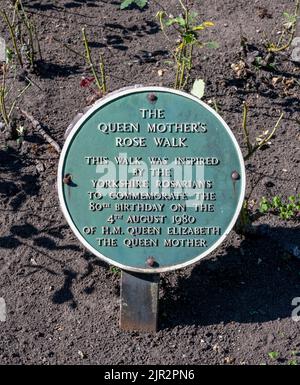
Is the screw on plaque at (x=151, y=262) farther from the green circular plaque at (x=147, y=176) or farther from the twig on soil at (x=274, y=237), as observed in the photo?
the twig on soil at (x=274, y=237)

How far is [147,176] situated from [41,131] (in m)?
1.06

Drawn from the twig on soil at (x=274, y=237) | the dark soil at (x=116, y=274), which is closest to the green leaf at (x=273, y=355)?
the dark soil at (x=116, y=274)

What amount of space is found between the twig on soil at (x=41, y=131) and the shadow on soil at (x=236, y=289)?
1.01 meters

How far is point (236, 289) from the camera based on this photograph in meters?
4.52

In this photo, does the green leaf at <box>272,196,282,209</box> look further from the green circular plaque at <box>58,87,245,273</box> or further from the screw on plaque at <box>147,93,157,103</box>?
the screw on plaque at <box>147,93,157,103</box>

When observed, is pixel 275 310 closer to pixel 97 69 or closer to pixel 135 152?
pixel 135 152

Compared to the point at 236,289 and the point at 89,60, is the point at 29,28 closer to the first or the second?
the point at 89,60

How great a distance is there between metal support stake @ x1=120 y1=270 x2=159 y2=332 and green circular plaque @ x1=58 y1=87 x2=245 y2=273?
3.8 inches

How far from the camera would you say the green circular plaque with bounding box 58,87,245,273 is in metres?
4.19

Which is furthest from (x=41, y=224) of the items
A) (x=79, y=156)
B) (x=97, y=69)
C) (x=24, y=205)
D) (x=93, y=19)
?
(x=93, y=19)

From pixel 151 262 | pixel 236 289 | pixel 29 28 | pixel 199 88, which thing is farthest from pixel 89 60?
pixel 236 289

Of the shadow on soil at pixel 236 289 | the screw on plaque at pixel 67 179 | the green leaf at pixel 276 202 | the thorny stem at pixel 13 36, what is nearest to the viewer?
the screw on plaque at pixel 67 179

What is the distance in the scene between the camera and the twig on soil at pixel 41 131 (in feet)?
16.3

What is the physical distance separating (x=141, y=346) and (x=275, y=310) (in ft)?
2.30
